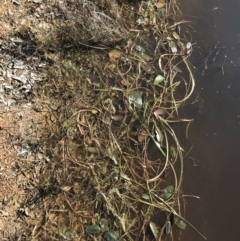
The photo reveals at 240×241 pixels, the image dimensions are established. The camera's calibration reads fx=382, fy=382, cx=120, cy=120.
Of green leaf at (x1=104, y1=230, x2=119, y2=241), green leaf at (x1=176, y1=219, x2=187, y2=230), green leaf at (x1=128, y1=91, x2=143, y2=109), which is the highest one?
green leaf at (x1=128, y1=91, x2=143, y2=109)

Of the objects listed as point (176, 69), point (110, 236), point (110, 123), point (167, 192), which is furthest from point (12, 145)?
point (176, 69)

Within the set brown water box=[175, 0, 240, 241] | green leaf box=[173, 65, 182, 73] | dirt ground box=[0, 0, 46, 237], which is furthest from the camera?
green leaf box=[173, 65, 182, 73]

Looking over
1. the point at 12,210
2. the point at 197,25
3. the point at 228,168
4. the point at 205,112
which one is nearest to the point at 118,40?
the point at 197,25

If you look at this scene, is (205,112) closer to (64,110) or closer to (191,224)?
(191,224)

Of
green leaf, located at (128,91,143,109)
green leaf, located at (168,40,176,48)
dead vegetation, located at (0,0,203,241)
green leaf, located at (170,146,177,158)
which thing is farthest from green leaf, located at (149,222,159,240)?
green leaf, located at (168,40,176,48)

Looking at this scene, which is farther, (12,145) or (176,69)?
(176,69)

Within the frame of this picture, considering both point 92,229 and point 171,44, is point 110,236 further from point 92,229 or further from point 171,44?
point 171,44

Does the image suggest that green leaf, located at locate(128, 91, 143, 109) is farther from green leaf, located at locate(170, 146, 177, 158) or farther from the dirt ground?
the dirt ground

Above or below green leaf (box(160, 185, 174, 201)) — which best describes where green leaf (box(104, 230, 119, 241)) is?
below
